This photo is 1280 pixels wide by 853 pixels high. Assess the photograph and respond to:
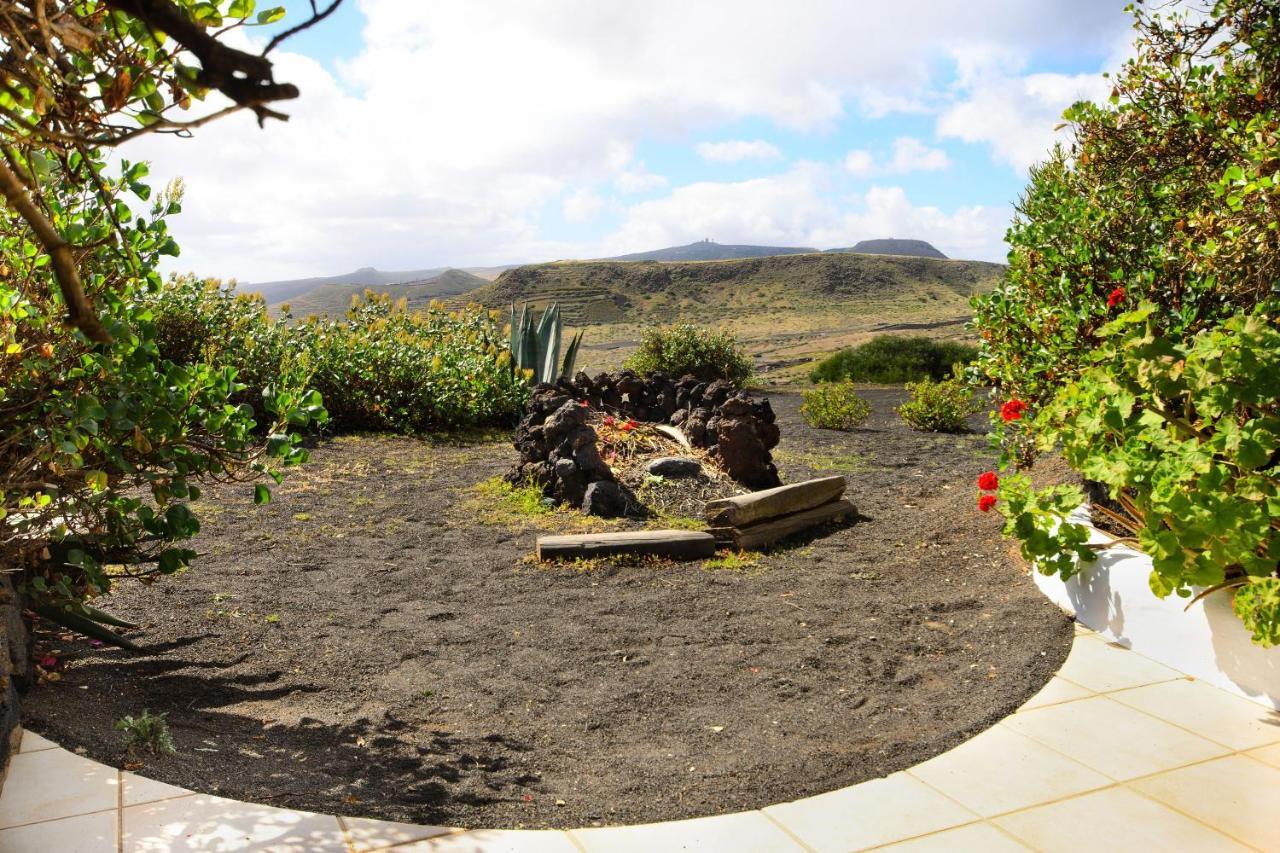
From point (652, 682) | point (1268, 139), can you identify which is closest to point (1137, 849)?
point (652, 682)

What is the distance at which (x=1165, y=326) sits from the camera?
17.5ft

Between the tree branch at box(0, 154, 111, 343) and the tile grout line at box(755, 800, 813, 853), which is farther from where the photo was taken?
the tile grout line at box(755, 800, 813, 853)

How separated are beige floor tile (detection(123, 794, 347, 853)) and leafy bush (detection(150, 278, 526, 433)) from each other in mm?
7807

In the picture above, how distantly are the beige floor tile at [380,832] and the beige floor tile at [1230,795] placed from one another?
2369 millimetres

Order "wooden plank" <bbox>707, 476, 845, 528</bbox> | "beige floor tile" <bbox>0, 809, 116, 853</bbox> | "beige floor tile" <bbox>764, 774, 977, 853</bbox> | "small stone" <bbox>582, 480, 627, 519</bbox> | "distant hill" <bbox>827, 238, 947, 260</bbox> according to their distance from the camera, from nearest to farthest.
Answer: "beige floor tile" <bbox>0, 809, 116, 853</bbox> < "beige floor tile" <bbox>764, 774, 977, 853</bbox> < "wooden plank" <bbox>707, 476, 845, 528</bbox> < "small stone" <bbox>582, 480, 627, 519</bbox> < "distant hill" <bbox>827, 238, 947, 260</bbox>

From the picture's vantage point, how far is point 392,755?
137 inches

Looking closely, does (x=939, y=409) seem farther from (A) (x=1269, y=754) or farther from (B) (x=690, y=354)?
(A) (x=1269, y=754)

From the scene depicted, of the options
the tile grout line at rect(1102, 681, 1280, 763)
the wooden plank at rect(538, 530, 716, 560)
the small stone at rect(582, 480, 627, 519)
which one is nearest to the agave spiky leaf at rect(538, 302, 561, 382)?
the small stone at rect(582, 480, 627, 519)

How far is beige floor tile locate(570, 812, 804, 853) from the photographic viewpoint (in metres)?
2.83

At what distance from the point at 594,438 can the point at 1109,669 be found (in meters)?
4.08

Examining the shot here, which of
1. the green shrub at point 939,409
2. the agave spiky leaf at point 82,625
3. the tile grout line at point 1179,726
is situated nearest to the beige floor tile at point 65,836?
the agave spiky leaf at point 82,625

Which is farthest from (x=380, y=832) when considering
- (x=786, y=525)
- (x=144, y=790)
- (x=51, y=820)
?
(x=786, y=525)

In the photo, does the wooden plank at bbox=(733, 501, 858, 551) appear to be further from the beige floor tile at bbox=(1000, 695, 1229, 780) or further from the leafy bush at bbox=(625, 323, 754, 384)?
the leafy bush at bbox=(625, 323, 754, 384)

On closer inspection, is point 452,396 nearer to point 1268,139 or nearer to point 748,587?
point 748,587
